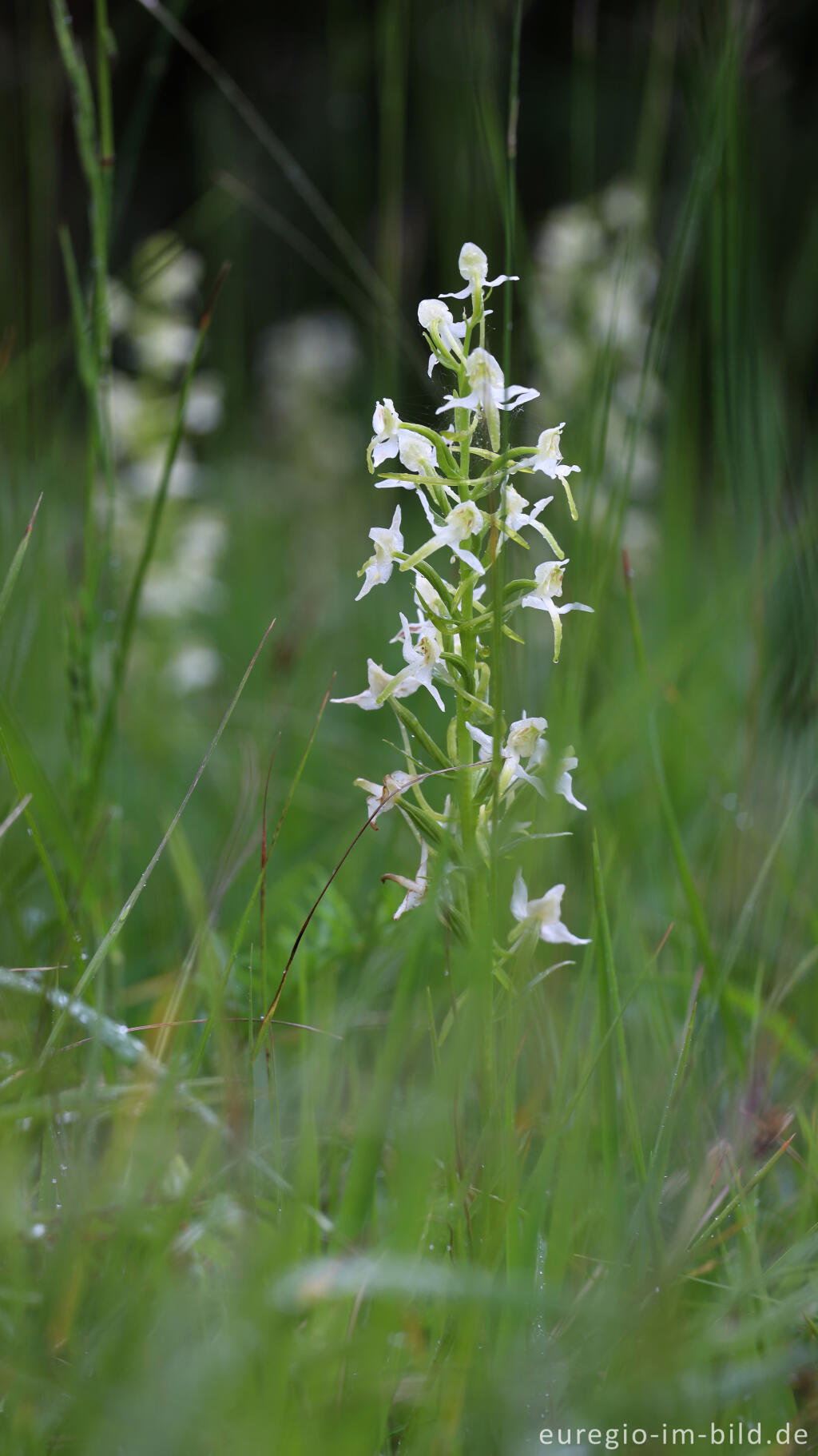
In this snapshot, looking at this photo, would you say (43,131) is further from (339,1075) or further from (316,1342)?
(316,1342)

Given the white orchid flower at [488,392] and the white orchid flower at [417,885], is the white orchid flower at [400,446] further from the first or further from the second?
the white orchid flower at [417,885]

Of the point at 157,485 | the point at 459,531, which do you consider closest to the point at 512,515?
the point at 459,531

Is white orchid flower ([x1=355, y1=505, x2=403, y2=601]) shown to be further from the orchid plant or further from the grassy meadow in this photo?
the grassy meadow

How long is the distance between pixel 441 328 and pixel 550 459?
0.16 metres

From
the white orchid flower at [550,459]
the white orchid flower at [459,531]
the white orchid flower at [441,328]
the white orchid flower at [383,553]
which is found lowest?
the white orchid flower at [383,553]

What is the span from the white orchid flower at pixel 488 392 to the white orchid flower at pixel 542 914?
1.28 feet

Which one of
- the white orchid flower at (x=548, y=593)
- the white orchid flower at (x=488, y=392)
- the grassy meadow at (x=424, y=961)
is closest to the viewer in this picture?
the grassy meadow at (x=424, y=961)

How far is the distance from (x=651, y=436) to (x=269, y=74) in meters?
4.99

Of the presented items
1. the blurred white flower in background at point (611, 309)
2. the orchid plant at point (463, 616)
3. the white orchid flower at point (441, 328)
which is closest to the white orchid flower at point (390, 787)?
the orchid plant at point (463, 616)

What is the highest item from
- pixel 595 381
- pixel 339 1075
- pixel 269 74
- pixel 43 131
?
pixel 269 74

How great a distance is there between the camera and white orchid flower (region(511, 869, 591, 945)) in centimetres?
87

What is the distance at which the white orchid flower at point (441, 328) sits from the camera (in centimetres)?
90

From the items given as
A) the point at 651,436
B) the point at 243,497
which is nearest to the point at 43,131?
the point at 651,436

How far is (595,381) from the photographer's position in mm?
1159
